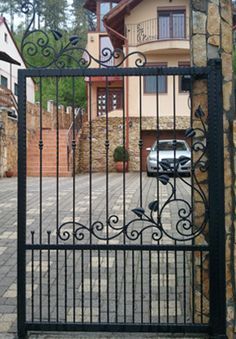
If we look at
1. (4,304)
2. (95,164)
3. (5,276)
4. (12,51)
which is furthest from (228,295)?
(12,51)

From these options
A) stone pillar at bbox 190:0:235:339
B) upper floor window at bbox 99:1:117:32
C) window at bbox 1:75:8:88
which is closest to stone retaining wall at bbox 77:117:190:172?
upper floor window at bbox 99:1:117:32

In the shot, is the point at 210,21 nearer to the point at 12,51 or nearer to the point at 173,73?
the point at 173,73

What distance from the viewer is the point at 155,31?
21.2 meters

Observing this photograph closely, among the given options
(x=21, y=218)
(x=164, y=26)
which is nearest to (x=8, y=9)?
(x=164, y=26)

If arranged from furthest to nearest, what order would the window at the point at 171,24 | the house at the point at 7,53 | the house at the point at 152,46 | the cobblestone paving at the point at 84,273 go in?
the house at the point at 7,53
the window at the point at 171,24
the house at the point at 152,46
the cobblestone paving at the point at 84,273

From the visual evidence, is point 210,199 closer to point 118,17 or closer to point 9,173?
point 9,173

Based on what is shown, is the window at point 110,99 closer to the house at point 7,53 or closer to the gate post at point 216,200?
the house at point 7,53

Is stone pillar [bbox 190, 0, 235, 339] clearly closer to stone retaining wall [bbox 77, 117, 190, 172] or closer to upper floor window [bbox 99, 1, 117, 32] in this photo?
stone retaining wall [bbox 77, 117, 190, 172]

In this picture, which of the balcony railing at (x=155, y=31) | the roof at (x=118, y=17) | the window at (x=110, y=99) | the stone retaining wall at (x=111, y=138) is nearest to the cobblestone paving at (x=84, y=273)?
the stone retaining wall at (x=111, y=138)

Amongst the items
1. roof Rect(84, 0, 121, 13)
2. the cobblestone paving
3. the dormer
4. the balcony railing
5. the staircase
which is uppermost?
roof Rect(84, 0, 121, 13)

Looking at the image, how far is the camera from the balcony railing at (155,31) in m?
20.6

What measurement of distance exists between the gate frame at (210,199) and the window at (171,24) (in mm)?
17769

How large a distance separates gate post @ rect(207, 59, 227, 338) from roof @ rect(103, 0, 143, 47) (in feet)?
60.4

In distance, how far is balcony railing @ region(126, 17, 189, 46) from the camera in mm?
20562
